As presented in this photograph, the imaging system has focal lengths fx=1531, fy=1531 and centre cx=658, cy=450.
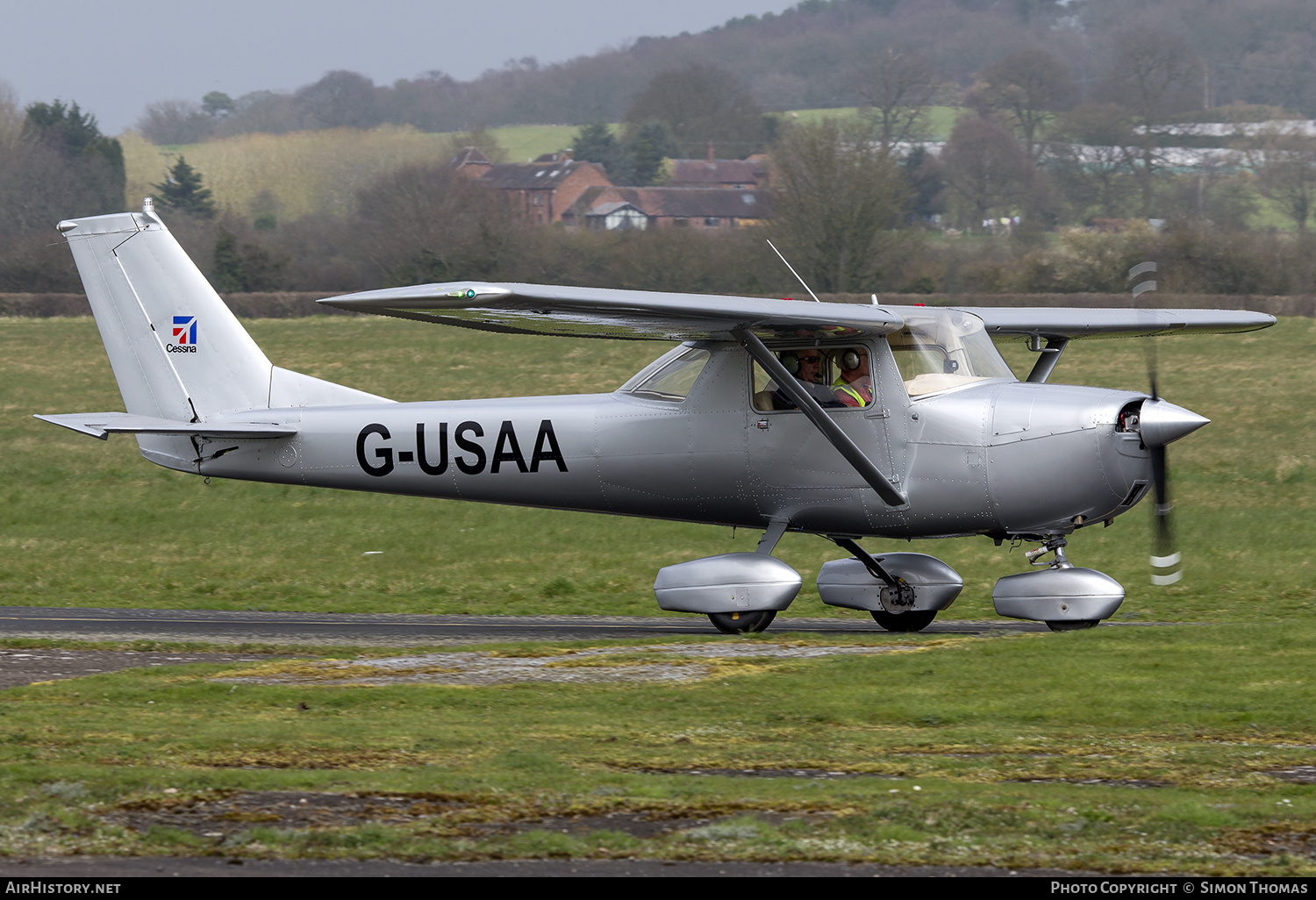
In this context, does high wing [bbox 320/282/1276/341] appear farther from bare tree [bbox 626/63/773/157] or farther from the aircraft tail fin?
bare tree [bbox 626/63/773/157]

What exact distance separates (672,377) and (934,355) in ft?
8.49

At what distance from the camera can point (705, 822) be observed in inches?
271

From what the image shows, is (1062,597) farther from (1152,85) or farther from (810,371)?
(1152,85)

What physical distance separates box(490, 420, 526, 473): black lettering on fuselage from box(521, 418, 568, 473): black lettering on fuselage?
0.46 ft

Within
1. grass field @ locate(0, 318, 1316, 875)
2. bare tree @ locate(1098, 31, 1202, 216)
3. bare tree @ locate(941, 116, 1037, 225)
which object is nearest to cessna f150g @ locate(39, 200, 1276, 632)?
grass field @ locate(0, 318, 1316, 875)

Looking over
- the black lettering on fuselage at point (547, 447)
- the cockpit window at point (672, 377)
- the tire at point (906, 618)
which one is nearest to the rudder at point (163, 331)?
the black lettering on fuselage at point (547, 447)

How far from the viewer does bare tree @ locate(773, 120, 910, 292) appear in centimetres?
4950

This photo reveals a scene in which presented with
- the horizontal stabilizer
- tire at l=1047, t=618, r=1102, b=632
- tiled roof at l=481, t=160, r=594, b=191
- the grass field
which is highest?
tiled roof at l=481, t=160, r=594, b=191

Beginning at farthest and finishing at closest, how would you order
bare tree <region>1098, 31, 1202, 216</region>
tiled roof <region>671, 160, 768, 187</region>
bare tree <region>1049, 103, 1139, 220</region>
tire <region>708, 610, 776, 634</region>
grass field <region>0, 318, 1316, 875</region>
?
bare tree <region>1098, 31, 1202, 216</region> → tiled roof <region>671, 160, 768, 187</region> → bare tree <region>1049, 103, 1139, 220</region> → tire <region>708, 610, 776, 634</region> → grass field <region>0, 318, 1316, 875</region>

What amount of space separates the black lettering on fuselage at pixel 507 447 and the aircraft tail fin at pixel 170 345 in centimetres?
187

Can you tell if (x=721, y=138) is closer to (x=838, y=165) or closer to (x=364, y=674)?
(x=838, y=165)

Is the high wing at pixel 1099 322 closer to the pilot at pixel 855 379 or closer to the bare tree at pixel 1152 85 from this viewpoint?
the pilot at pixel 855 379
